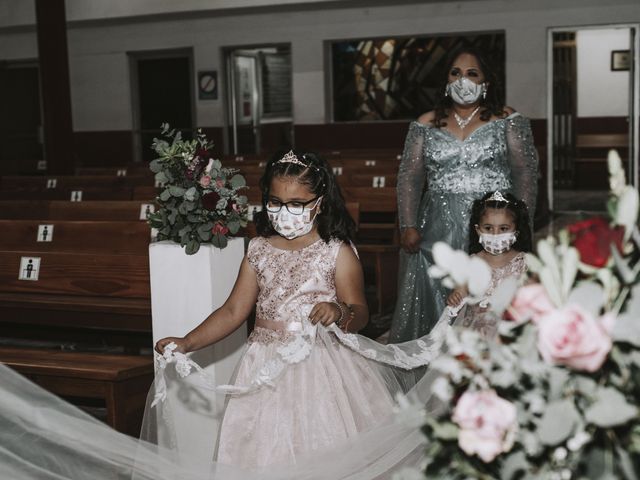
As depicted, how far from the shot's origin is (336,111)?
13.5 m

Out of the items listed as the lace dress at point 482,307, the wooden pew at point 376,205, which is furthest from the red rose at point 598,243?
the wooden pew at point 376,205

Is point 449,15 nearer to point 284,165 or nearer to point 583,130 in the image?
point 583,130

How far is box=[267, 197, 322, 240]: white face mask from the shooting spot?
3.10 metres

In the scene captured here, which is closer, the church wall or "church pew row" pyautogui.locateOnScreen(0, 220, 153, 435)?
"church pew row" pyautogui.locateOnScreen(0, 220, 153, 435)

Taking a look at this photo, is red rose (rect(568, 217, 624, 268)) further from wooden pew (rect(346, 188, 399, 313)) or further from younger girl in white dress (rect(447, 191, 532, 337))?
wooden pew (rect(346, 188, 399, 313))

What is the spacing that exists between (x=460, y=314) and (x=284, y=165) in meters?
0.75

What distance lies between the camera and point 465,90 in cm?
391

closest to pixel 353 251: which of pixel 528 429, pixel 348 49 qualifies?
pixel 528 429

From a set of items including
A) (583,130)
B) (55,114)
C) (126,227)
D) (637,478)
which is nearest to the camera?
(637,478)

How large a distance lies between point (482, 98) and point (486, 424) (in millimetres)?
2978

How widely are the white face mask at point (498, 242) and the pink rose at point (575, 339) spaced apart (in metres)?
2.41

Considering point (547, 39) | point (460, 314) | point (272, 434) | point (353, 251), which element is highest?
point (547, 39)

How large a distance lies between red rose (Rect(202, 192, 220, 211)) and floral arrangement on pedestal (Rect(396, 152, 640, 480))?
2.47 m

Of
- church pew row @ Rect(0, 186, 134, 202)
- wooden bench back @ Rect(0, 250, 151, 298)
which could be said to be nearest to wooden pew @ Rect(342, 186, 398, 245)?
church pew row @ Rect(0, 186, 134, 202)
